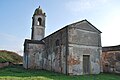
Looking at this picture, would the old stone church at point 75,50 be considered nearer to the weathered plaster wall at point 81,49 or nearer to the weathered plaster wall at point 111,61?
the weathered plaster wall at point 81,49

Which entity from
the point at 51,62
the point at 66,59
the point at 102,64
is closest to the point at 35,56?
the point at 51,62

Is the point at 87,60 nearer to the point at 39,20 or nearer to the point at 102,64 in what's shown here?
the point at 102,64

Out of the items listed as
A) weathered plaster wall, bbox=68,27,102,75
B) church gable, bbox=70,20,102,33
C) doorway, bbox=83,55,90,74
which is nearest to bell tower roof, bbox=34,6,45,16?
church gable, bbox=70,20,102,33

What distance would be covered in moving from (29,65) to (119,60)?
1302cm

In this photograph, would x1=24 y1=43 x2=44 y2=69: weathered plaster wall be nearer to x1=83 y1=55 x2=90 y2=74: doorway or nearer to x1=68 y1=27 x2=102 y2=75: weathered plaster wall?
x1=68 y1=27 x2=102 y2=75: weathered plaster wall

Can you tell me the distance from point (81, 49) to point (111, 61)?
5.15 m

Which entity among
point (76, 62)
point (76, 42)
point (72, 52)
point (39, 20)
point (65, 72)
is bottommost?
point (65, 72)

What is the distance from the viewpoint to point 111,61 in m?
20.5

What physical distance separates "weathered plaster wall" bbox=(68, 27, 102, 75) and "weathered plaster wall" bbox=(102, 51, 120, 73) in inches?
80.0

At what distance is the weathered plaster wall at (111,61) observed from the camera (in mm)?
19689

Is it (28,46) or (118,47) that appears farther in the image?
(28,46)

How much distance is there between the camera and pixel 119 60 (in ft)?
63.8

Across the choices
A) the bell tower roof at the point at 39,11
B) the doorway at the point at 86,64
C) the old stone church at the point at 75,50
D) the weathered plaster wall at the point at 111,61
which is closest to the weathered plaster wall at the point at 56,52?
the old stone church at the point at 75,50

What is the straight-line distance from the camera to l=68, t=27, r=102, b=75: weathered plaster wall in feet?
57.0
